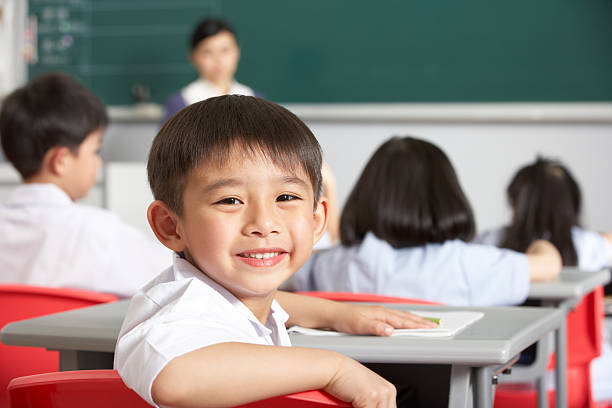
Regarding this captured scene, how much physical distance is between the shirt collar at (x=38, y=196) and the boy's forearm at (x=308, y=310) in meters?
0.96

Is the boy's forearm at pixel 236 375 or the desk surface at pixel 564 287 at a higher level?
the boy's forearm at pixel 236 375

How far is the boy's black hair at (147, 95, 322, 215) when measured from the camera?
1075mm

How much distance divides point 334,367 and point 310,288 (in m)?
1.25

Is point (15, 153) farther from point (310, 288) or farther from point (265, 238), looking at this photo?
point (265, 238)

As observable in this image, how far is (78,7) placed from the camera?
514cm

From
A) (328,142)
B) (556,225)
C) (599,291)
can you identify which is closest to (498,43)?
(328,142)

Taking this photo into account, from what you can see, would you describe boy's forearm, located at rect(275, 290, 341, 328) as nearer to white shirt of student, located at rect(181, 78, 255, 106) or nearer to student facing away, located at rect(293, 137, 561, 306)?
student facing away, located at rect(293, 137, 561, 306)

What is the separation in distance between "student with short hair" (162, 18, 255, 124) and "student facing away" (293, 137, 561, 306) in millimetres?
2401

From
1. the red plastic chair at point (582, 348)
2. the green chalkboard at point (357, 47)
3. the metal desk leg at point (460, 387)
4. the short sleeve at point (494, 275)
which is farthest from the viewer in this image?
the green chalkboard at point (357, 47)

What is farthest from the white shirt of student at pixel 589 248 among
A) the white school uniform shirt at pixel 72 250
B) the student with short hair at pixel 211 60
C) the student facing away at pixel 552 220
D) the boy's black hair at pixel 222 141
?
the student with short hair at pixel 211 60

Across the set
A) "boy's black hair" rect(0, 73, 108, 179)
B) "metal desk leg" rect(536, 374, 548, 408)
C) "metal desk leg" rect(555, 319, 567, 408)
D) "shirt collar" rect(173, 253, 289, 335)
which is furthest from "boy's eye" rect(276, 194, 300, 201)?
"boy's black hair" rect(0, 73, 108, 179)

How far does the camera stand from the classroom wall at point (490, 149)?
14.2 feet

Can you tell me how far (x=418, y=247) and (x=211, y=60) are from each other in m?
2.81

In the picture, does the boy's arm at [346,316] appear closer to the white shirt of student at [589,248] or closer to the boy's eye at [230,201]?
the boy's eye at [230,201]
